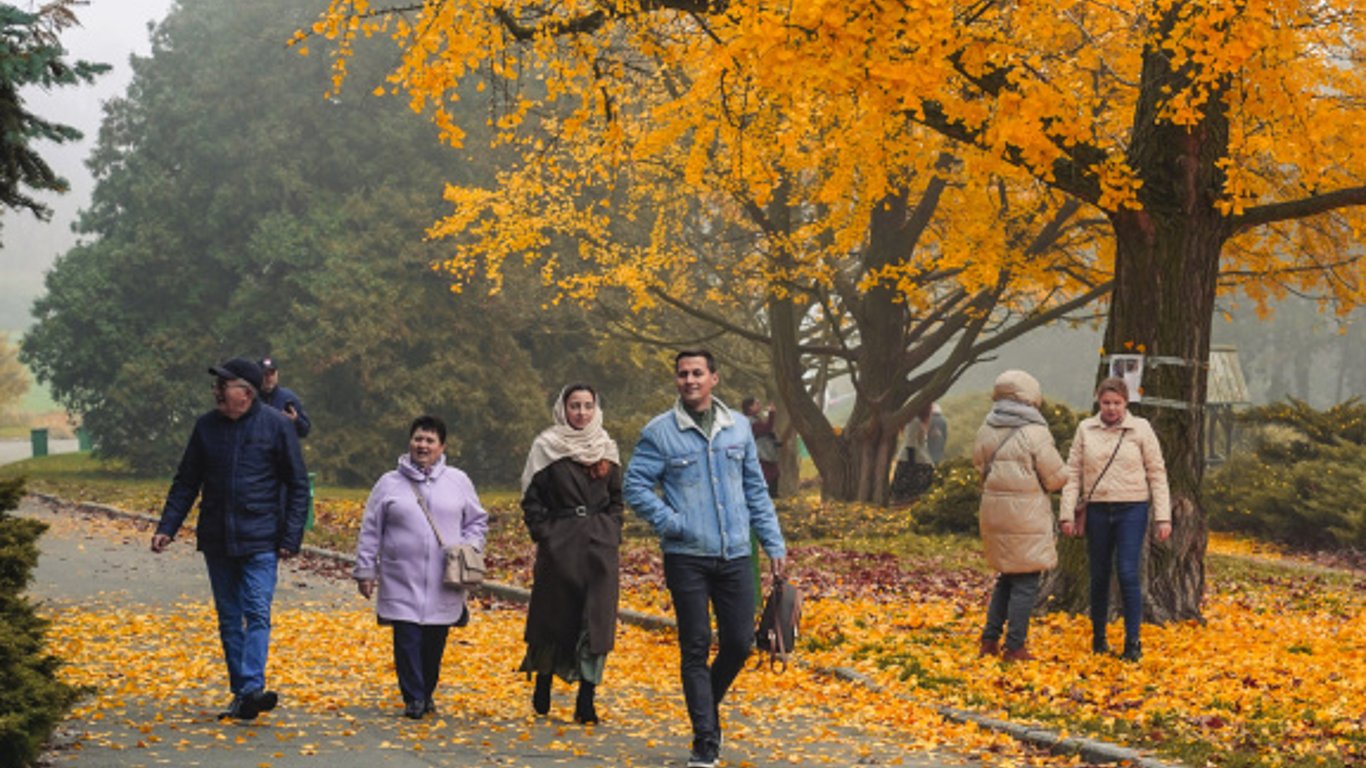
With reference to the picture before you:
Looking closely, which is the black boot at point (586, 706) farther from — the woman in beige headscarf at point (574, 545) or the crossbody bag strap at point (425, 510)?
the crossbody bag strap at point (425, 510)

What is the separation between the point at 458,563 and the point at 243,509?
1.12 metres

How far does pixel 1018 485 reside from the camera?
35.7 feet

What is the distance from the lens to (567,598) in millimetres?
9297

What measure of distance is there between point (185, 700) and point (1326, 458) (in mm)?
18343

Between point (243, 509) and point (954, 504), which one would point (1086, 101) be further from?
point (243, 509)

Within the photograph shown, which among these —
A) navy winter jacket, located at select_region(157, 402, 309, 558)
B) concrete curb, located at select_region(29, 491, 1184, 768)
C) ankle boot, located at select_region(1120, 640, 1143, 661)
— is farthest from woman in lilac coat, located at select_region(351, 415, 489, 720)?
ankle boot, located at select_region(1120, 640, 1143, 661)

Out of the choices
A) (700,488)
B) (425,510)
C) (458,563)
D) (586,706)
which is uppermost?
(700,488)

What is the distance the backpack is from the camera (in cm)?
836

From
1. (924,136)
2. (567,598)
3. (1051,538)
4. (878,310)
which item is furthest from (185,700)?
(878,310)

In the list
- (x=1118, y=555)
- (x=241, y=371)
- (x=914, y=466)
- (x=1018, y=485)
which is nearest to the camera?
(x=241, y=371)

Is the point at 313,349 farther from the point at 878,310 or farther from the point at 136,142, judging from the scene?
the point at 878,310

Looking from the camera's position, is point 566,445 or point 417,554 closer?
point 566,445

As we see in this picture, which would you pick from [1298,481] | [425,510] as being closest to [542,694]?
[425,510]

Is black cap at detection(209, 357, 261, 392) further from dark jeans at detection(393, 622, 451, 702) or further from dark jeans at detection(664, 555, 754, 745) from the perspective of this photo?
dark jeans at detection(664, 555, 754, 745)
